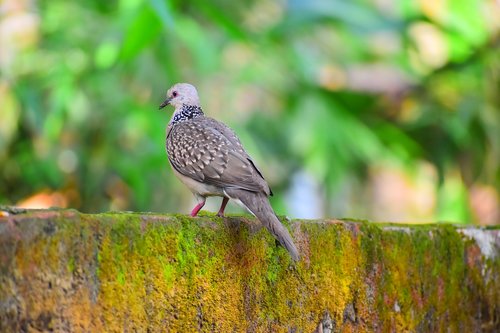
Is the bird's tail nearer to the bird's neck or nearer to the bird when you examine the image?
the bird

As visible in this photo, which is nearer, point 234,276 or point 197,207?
point 234,276

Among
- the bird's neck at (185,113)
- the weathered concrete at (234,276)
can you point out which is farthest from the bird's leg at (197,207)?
the bird's neck at (185,113)

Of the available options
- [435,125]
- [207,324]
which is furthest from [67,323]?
[435,125]

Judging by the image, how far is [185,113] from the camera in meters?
4.55

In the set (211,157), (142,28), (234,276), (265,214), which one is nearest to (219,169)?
(211,157)

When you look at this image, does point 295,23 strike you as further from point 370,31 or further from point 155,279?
point 155,279

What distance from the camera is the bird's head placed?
4766mm

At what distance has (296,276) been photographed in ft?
11.5

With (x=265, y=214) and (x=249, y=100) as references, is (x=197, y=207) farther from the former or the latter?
(x=249, y=100)

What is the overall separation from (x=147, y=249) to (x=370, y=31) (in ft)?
13.9

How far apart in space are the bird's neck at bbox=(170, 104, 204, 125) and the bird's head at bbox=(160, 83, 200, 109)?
60mm

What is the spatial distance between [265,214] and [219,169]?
0.44 metres

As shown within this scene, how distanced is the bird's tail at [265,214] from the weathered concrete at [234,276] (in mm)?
65

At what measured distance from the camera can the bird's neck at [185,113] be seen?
4.47 metres
